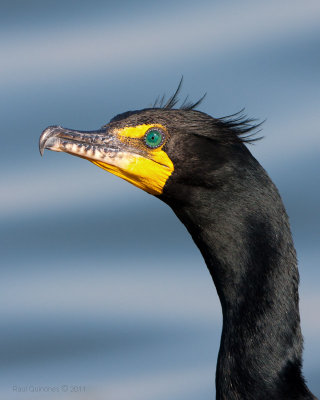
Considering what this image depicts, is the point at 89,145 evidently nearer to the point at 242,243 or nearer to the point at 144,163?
the point at 144,163

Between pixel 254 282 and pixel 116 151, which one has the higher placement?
pixel 116 151

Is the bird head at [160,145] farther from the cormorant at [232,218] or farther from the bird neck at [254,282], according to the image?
the bird neck at [254,282]

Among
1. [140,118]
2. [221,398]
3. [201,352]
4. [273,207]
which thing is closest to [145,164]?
[140,118]

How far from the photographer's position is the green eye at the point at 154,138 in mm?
6547

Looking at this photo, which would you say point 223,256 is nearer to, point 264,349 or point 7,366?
point 264,349

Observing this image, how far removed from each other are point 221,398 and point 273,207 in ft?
3.30

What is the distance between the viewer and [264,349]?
6508mm

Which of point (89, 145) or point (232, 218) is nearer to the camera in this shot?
point (232, 218)

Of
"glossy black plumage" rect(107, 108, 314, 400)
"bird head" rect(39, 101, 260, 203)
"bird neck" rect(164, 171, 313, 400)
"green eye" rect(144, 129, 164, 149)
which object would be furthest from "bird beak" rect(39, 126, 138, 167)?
"bird neck" rect(164, 171, 313, 400)

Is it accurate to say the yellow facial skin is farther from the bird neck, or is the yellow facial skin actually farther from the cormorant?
the bird neck

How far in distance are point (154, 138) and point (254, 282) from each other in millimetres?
852

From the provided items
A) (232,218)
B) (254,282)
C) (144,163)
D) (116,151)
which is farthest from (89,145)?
(254,282)

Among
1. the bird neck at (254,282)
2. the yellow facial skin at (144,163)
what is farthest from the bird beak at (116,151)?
the bird neck at (254,282)

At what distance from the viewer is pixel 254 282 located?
6.47m
